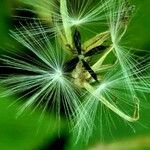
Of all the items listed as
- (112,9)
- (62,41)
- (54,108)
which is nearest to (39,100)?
(54,108)

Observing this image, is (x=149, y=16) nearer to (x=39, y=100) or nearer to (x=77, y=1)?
(x=77, y=1)

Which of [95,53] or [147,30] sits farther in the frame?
[147,30]

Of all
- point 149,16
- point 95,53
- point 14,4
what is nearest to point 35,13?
point 14,4

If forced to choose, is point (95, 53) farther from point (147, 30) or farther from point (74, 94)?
point (147, 30)

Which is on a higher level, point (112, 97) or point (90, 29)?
point (90, 29)

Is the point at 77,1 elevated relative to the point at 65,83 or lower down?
elevated

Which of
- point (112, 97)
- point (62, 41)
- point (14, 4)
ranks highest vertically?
point (14, 4)
